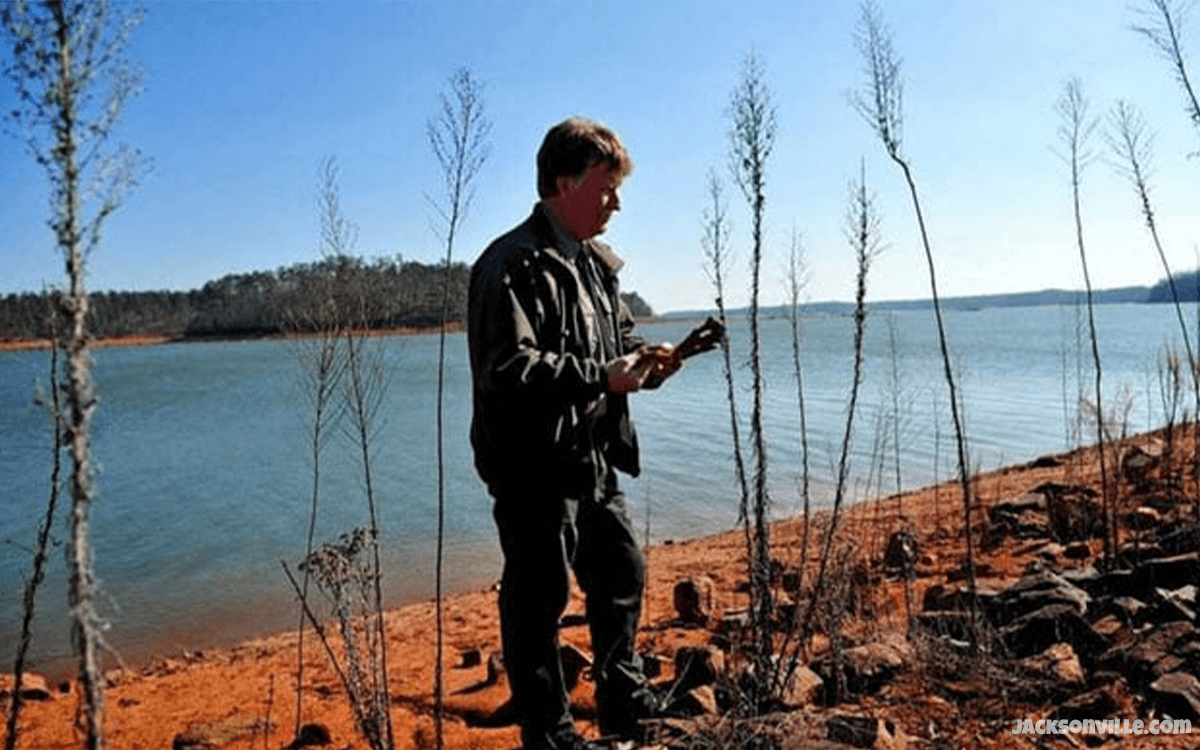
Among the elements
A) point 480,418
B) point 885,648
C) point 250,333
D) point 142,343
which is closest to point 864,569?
point 885,648

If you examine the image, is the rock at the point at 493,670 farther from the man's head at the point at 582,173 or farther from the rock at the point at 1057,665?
the man's head at the point at 582,173

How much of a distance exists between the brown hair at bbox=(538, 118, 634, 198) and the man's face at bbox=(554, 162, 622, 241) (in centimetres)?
2

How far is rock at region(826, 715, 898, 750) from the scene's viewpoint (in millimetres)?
2537

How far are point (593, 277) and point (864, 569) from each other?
3582mm

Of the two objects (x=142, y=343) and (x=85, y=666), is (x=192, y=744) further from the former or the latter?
(x=142, y=343)

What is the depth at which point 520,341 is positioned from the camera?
2.24 meters

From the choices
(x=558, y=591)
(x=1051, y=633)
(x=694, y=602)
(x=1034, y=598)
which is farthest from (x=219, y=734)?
(x=1034, y=598)

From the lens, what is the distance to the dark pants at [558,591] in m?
2.40

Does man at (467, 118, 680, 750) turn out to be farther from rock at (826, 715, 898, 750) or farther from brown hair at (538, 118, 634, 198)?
rock at (826, 715, 898, 750)

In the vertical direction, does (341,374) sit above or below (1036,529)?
above

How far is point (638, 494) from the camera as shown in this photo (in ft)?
43.3

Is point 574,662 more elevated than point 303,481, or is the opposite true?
point 574,662

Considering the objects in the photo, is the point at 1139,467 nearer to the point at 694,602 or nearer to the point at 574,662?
the point at 694,602

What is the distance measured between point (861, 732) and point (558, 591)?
3.45 ft
